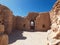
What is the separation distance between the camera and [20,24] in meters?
24.8

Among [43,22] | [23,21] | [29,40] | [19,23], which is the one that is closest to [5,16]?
[19,23]

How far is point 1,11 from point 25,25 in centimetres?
734

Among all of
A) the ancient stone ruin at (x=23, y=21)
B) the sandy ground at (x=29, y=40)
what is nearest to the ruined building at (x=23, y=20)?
the ancient stone ruin at (x=23, y=21)

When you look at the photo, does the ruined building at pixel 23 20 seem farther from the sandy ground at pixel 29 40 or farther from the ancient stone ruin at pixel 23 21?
the sandy ground at pixel 29 40

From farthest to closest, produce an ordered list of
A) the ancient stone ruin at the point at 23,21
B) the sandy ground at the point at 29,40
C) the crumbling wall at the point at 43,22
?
the crumbling wall at the point at 43,22, the ancient stone ruin at the point at 23,21, the sandy ground at the point at 29,40

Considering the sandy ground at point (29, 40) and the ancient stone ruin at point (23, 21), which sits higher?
the ancient stone ruin at point (23, 21)

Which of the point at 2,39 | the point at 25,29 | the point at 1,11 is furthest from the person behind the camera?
the point at 25,29

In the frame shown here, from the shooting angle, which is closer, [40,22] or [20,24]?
[40,22]

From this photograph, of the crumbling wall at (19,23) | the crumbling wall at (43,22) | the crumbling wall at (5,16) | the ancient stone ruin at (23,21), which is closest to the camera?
the crumbling wall at (5,16)

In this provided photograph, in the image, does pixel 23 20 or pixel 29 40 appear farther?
pixel 23 20

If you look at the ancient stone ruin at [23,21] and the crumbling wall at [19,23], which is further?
the crumbling wall at [19,23]

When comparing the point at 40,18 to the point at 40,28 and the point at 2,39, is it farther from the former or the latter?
the point at 2,39

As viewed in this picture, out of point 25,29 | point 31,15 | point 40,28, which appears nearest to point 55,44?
point 40,28

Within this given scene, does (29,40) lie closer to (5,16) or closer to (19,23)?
(5,16)
